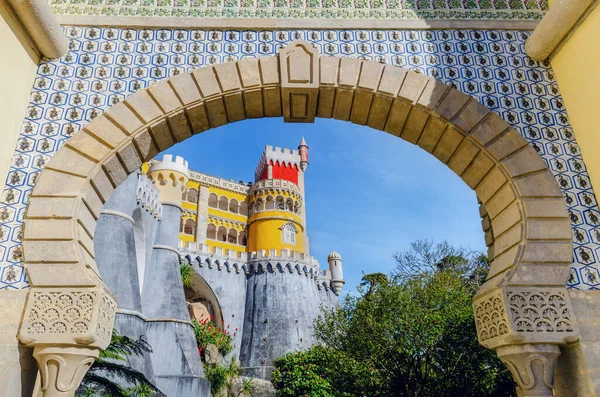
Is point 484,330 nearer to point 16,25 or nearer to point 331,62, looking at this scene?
point 331,62

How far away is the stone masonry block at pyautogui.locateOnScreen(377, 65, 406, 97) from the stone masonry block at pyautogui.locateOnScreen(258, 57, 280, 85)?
1012mm

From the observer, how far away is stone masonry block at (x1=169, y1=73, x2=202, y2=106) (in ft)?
14.0

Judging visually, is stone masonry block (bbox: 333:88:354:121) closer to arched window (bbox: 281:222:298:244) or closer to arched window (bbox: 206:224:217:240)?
arched window (bbox: 281:222:298:244)

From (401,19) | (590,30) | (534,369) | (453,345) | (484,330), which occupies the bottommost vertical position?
(534,369)

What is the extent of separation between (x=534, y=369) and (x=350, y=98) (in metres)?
2.80

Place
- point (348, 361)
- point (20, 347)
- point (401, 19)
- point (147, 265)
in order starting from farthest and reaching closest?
point (147, 265), point (348, 361), point (401, 19), point (20, 347)

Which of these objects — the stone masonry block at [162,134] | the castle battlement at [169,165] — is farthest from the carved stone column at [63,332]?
the castle battlement at [169,165]

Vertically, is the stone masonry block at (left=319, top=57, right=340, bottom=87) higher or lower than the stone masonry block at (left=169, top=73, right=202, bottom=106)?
higher

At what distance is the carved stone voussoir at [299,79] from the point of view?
14.4 ft

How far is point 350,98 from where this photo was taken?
4.48m

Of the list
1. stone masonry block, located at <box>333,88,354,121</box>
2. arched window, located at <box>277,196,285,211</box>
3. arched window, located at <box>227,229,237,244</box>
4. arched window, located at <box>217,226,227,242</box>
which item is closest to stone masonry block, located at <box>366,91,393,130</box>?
stone masonry block, located at <box>333,88,354,121</box>

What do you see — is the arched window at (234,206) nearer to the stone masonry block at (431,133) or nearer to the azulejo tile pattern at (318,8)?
the azulejo tile pattern at (318,8)

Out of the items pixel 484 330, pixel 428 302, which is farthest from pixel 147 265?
pixel 484 330

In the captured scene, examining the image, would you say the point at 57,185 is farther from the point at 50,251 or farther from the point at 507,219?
the point at 507,219
